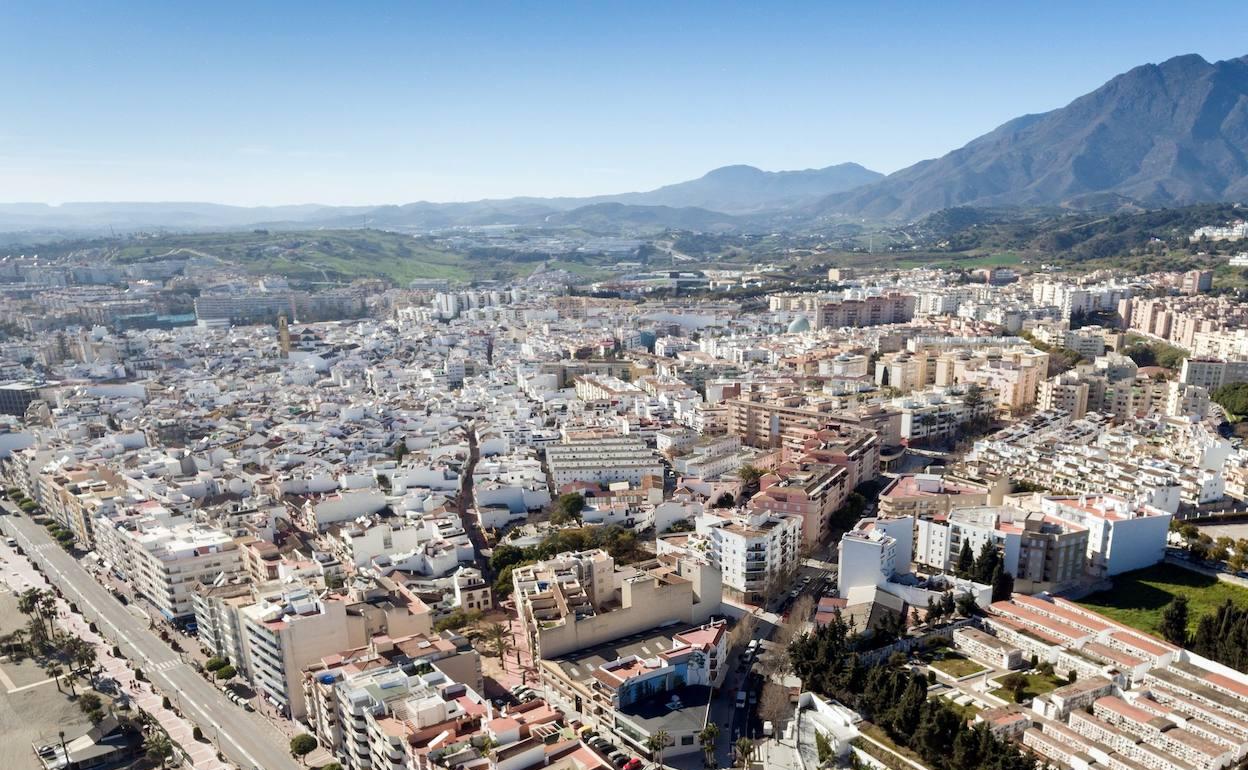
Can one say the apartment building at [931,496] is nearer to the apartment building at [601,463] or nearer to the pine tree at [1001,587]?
the pine tree at [1001,587]

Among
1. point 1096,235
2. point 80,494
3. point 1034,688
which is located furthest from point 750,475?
point 1096,235

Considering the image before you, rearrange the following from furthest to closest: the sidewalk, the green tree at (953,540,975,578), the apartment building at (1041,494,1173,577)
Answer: the apartment building at (1041,494,1173,577) → the green tree at (953,540,975,578) → the sidewalk

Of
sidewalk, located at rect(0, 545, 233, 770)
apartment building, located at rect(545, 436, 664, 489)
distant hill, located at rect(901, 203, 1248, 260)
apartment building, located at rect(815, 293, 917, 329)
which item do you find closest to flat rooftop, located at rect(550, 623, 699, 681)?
sidewalk, located at rect(0, 545, 233, 770)

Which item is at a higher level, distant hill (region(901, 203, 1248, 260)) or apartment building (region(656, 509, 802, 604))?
distant hill (region(901, 203, 1248, 260))

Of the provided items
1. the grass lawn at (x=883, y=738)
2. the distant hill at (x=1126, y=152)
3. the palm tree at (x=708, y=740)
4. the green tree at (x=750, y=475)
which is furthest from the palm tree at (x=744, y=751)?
the distant hill at (x=1126, y=152)

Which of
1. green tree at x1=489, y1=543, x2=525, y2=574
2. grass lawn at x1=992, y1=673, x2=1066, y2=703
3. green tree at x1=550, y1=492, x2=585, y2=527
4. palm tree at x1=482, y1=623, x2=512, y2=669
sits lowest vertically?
palm tree at x1=482, y1=623, x2=512, y2=669

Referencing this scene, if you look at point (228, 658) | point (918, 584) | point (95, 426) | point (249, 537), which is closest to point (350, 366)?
point (95, 426)

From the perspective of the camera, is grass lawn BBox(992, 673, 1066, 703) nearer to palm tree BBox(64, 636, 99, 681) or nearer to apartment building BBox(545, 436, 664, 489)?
apartment building BBox(545, 436, 664, 489)
